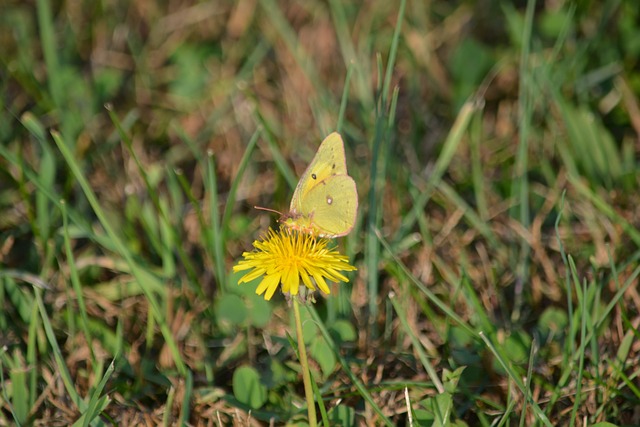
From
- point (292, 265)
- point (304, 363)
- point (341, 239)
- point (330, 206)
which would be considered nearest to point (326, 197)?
point (330, 206)

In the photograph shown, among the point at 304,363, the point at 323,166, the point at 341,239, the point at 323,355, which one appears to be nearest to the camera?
the point at 304,363

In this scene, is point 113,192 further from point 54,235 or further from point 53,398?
point 53,398

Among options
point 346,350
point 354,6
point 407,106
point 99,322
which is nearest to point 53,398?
point 99,322

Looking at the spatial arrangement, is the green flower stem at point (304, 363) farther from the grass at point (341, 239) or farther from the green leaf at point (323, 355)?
the green leaf at point (323, 355)

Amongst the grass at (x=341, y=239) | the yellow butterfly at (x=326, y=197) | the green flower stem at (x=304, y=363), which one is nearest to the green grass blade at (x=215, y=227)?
the grass at (x=341, y=239)

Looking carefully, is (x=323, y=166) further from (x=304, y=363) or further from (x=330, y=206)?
(x=304, y=363)

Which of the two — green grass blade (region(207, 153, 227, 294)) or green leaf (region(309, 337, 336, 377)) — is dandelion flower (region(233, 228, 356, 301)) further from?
green grass blade (region(207, 153, 227, 294))

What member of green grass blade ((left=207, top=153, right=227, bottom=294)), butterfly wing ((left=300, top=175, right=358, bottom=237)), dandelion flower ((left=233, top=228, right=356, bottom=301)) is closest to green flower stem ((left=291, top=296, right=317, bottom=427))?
dandelion flower ((left=233, top=228, right=356, bottom=301))
